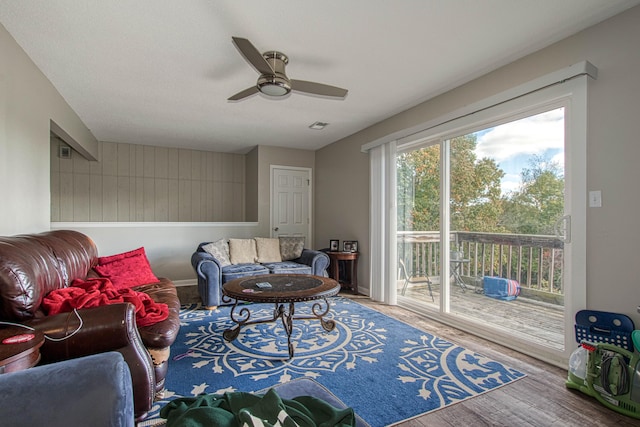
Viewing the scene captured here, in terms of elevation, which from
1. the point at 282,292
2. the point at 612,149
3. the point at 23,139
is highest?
the point at 23,139

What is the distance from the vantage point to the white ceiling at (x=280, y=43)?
2.05m

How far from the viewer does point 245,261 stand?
4.70 meters

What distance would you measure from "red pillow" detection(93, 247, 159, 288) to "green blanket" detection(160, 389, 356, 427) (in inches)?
100

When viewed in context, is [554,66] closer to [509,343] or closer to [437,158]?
[437,158]

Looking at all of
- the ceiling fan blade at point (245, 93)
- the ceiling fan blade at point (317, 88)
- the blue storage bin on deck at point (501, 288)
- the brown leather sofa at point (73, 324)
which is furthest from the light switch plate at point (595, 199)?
the brown leather sofa at point (73, 324)

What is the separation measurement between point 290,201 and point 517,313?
4109mm

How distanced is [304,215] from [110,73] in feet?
12.7

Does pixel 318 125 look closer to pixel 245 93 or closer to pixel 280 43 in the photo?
pixel 245 93

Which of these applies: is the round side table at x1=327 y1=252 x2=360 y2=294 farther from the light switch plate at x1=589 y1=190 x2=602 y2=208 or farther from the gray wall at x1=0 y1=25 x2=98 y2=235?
the gray wall at x1=0 y1=25 x2=98 y2=235

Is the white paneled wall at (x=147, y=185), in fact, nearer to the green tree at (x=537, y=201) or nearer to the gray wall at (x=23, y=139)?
the gray wall at (x=23, y=139)

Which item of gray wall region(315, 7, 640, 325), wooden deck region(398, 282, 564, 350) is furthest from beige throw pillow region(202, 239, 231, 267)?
gray wall region(315, 7, 640, 325)

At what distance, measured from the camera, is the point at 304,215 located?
617cm

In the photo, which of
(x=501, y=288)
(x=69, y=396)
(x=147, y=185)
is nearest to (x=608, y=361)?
(x=501, y=288)

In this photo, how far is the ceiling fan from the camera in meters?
2.20
